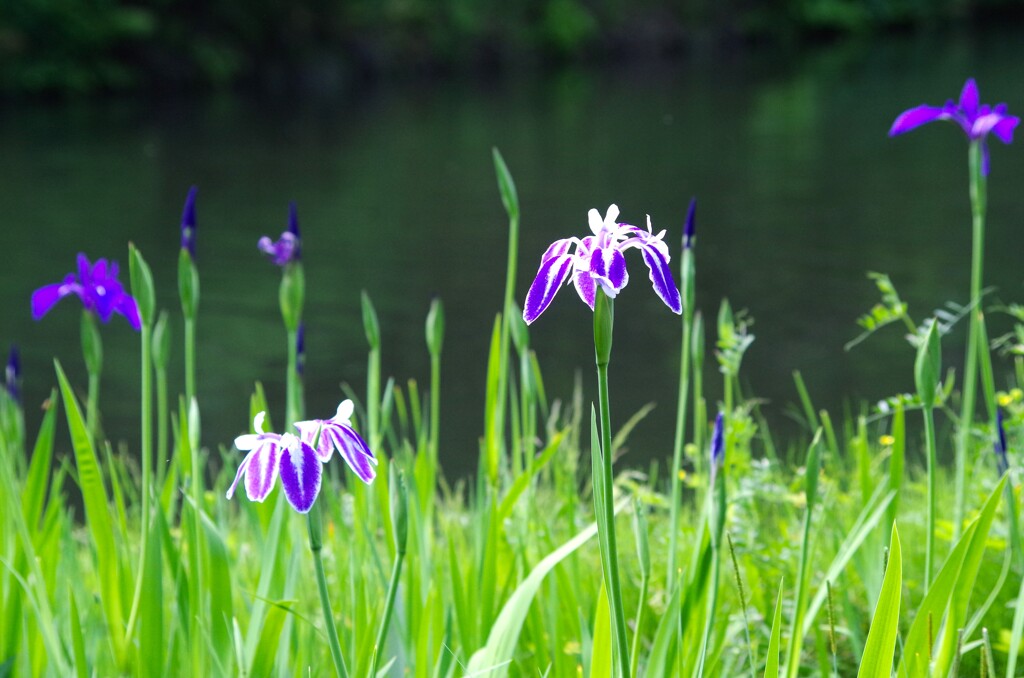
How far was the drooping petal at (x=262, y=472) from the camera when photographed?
2.56 feet

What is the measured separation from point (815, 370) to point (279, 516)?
409 centimetres

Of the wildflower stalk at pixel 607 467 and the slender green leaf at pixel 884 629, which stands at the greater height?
the wildflower stalk at pixel 607 467

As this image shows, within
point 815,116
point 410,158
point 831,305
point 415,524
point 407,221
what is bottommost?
point 415,524

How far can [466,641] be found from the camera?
4.12 ft

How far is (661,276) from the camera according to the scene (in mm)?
747

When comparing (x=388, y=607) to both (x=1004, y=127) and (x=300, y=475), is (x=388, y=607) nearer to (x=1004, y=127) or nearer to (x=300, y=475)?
(x=300, y=475)

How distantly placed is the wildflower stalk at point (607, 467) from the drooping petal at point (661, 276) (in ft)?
0.11

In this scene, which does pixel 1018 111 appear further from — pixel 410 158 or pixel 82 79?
pixel 82 79

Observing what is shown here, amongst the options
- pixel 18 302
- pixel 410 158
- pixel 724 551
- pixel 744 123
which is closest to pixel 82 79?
pixel 410 158

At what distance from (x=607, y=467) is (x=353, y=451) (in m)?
0.18

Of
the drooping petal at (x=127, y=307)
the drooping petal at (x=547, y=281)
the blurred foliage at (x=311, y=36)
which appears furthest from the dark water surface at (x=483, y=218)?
the drooping petal at (x=547, y=281)

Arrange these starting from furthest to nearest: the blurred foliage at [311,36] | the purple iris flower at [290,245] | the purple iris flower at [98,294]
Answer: the blurred foliage at [311,36]
the purple iris flower at [290,245]
the purple iris flower at [98,294]

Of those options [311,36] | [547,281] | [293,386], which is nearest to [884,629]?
[547,281]

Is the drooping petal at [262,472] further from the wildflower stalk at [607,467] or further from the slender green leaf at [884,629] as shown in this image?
the slender green leaf at [884,629]
